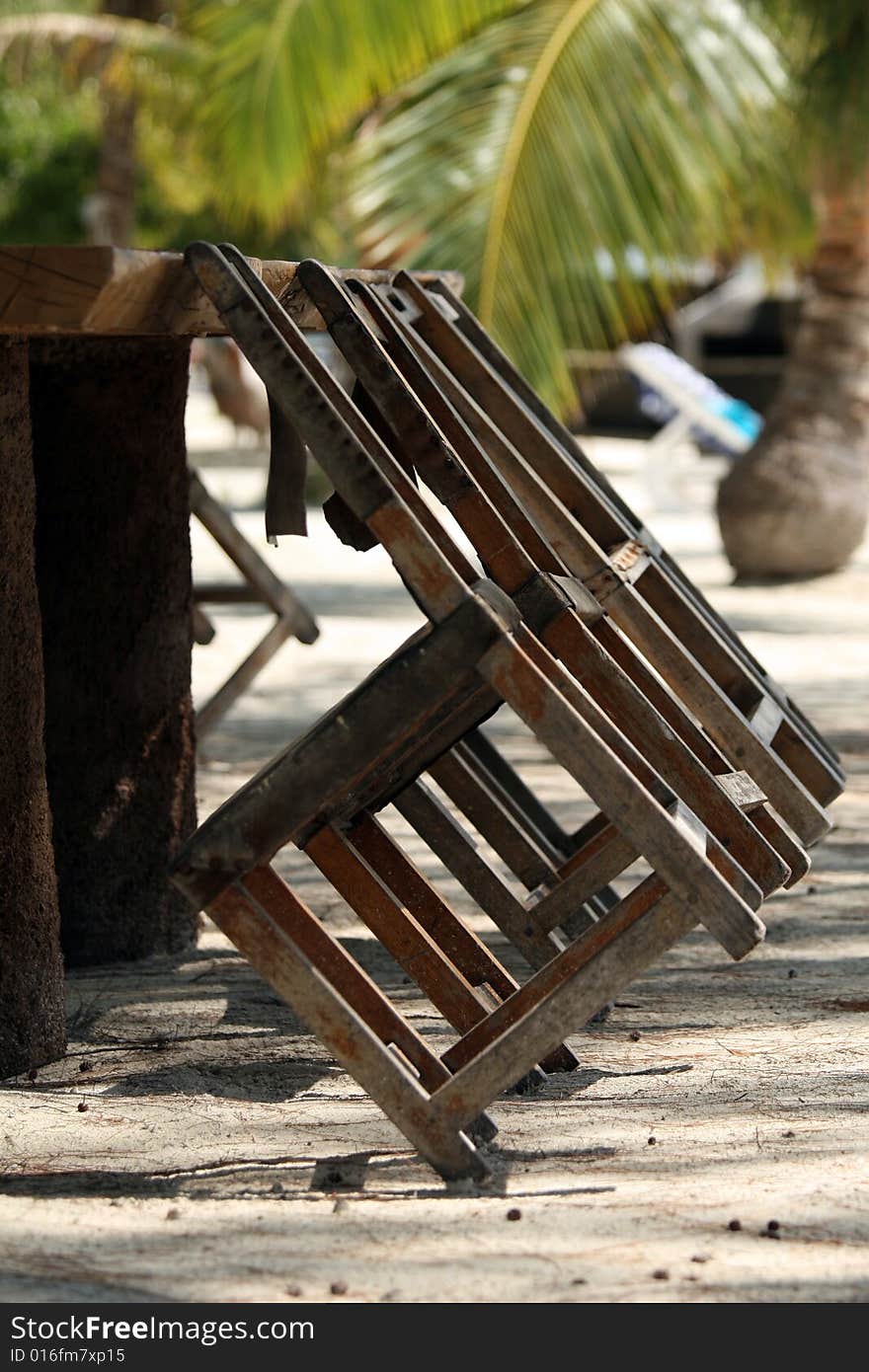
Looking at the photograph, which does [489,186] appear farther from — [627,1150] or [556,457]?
[627,1150]

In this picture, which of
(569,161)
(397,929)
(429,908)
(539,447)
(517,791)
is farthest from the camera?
(569,161)

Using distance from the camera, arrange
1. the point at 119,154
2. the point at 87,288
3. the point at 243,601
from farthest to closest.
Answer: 1. the point at 119,154
2. the point at 243,601
3. the point at 87,288

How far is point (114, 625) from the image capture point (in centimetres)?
393

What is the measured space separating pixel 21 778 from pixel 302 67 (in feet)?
23.9

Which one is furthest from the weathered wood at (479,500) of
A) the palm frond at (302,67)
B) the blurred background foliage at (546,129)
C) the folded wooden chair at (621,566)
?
the palm frond at (302,67)

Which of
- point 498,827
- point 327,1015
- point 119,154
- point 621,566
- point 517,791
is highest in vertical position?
point 621,566

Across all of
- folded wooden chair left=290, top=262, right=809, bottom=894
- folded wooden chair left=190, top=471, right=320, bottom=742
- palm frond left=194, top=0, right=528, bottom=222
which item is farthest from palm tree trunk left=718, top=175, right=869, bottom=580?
folded wooden chair left=290, top=262, right=809, bottom=894

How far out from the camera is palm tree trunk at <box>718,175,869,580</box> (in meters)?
10.4

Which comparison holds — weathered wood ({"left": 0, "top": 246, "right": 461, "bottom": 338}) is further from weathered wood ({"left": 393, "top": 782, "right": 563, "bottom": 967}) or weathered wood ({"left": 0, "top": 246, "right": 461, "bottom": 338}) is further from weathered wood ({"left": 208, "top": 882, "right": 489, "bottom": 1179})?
weathered wood ({"left": 393, "top": 782, "right": 563, "bottom": 967})

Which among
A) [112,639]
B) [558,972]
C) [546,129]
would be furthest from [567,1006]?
[546,129]

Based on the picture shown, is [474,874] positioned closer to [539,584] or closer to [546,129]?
[539,584]

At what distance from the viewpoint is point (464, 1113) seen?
2.78m
